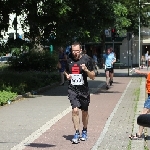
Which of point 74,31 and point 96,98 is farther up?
point 74,31

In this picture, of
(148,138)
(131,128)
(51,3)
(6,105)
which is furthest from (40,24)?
(148,138)

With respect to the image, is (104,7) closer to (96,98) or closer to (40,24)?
(40,24)

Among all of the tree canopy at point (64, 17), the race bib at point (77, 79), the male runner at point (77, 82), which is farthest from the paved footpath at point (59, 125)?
the tree canopy at point (64, 17)

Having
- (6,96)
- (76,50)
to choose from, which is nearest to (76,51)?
(76,50)

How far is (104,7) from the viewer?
1862 centimetres

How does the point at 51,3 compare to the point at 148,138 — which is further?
the point at 51,3

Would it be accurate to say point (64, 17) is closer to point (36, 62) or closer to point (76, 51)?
point (76, 51)

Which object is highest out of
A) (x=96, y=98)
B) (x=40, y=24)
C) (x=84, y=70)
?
(x=40, y=24)

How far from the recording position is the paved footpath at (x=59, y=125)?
8.13 m

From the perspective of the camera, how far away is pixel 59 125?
1044 centimetres

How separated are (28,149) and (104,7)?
11679 mm

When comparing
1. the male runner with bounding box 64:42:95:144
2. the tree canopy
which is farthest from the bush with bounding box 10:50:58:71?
the male runner with bounding box 64:42:95:144

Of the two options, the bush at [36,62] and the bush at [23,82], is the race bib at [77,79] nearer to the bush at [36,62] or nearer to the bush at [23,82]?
the bush at [23,82]

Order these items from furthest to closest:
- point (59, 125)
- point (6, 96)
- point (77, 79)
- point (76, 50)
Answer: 1. point (6, 96)
2. point (59, 125)
3. point (77, 79)
4. point (76, 50)
